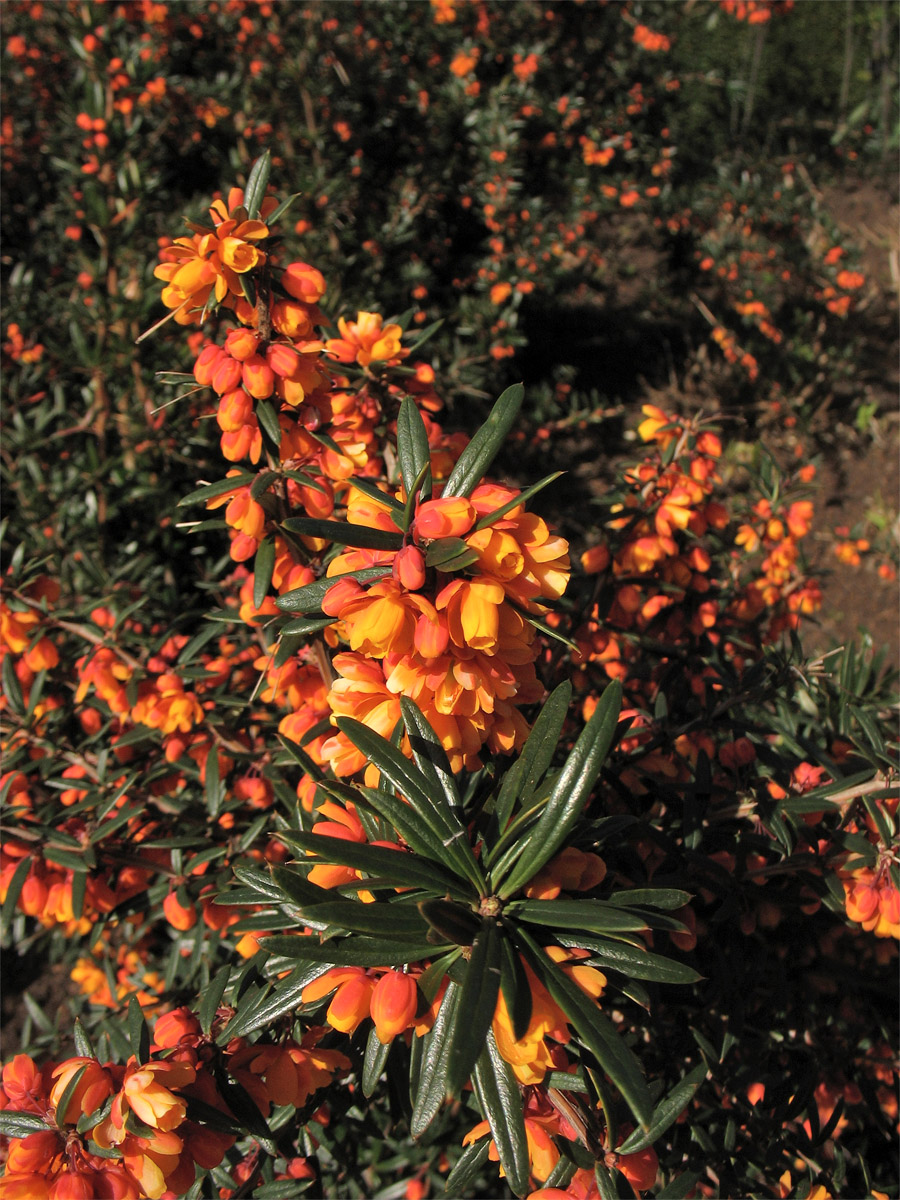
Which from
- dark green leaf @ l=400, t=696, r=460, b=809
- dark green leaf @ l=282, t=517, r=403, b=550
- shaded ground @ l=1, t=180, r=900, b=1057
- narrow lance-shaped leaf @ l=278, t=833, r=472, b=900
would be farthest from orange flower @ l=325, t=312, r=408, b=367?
shaded ground @ l=1, t=180, r=900, b=1057

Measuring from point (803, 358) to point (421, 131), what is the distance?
337 cm

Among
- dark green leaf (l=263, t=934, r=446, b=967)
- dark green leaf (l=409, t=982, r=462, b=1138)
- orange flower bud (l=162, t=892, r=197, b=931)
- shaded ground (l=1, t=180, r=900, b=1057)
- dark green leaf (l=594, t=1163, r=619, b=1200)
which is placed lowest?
shaded ground (l=1, t=180, r=900, b=1057)

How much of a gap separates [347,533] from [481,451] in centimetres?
19

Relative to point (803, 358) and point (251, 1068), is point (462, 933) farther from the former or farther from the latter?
point (803, 358)

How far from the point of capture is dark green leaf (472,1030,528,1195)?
2.53 ft

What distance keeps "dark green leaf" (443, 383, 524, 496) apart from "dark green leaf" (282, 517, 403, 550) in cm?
11

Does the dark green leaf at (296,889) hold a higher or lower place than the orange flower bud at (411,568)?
lower

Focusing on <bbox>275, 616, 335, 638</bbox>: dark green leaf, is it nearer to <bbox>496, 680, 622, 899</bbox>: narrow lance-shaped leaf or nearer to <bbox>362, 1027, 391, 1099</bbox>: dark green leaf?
<bbox>496, 680, 622, 899</bbox>: narrow lance-shaped leaf

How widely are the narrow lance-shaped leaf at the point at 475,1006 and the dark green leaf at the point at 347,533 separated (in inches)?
16.9

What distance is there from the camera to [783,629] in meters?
2.25

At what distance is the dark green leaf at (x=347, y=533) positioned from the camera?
32.1 inches

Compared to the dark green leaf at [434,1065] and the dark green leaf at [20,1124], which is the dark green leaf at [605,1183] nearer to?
the dark green leaf at [434,1065]

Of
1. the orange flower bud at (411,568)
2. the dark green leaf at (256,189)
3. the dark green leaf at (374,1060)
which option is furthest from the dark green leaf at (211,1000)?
the dark green leaf at (256,189)

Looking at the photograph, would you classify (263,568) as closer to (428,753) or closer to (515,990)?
(428,753)
